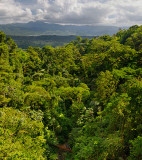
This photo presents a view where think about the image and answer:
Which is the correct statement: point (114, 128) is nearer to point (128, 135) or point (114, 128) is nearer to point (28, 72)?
point (128, 135)

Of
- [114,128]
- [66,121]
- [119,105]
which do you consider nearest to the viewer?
[119,105]

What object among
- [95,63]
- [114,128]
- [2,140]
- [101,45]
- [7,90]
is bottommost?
[114,128]

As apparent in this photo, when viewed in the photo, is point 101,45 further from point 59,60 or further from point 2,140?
point 2,140

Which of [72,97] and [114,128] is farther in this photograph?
[72,97]

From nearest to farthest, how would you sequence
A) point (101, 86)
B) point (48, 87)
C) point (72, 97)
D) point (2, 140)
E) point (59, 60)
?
1. point (2, 140)
2. point (101, 86)
3. point (72, 97)
4. point (48, 87)
5. point (59, 60)

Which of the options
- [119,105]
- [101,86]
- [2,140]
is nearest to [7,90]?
[2,140]

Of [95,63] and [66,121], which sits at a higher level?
[95,63]

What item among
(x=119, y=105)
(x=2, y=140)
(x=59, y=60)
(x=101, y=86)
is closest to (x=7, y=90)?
(x=2, y=140)
